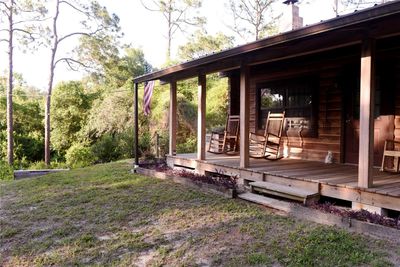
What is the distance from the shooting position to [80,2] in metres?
16.0

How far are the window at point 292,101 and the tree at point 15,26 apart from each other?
11207mm

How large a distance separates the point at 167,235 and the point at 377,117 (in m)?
3.70

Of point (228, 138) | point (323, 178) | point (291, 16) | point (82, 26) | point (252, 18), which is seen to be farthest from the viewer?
point (252, 18)

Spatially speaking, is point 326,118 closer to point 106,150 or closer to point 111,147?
point 111,147

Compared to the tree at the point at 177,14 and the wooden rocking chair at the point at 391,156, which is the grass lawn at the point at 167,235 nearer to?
the wooden rocking chair at the point at 391,156

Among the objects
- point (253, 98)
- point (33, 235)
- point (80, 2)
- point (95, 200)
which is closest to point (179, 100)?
point (253, 98)

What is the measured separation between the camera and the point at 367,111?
143 inches

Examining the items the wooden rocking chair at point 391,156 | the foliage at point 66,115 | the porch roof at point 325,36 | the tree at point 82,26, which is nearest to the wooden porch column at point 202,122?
the porch roof at point 325,36

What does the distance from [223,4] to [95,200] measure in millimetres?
17480

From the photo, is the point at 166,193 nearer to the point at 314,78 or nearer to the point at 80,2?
the point at 314,78

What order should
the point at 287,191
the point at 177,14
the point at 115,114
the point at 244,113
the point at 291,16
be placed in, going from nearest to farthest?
the point at 287,191
the point at 244,113
the point at 291,16
the point at 115,114
the point at 177,14

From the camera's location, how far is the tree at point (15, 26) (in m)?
14.2

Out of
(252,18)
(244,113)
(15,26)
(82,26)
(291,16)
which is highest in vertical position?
(252,18)

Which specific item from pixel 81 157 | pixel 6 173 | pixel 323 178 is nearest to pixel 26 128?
pixel 81 157
